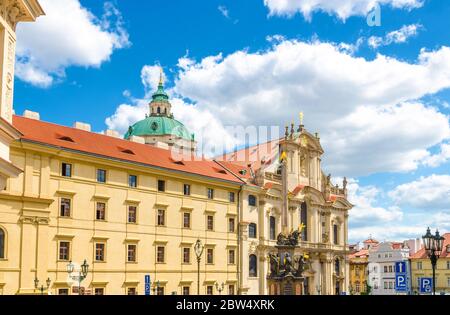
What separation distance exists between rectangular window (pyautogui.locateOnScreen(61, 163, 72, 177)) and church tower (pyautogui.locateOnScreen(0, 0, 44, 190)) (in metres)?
30.2

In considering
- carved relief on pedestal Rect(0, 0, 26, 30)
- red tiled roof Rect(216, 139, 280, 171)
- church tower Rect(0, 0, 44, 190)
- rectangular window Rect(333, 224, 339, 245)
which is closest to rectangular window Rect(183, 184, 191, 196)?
red tiled roof Rect(216, 139, 280, 171)

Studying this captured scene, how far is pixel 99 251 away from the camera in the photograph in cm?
4609

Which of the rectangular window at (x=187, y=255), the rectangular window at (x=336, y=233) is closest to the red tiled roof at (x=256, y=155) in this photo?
the rectangular window at (x=336, y=233)

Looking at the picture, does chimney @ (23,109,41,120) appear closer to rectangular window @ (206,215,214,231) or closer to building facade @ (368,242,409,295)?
rectangular window @ (206,215,214,231)

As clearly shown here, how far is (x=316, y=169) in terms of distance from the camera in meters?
73.7

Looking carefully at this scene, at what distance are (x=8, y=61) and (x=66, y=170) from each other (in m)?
30.9

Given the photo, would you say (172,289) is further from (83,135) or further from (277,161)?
(277,161)

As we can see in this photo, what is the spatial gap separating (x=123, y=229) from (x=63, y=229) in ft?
19.5

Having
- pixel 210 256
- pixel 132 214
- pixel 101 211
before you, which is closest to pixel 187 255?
pixel 210 256

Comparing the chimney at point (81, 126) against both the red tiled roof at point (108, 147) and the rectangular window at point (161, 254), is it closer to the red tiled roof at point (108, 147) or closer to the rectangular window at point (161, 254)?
the red tiled roof at point (108, 147)

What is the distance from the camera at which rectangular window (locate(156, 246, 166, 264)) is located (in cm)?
5097

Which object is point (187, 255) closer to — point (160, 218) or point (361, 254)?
point (160, 218)
